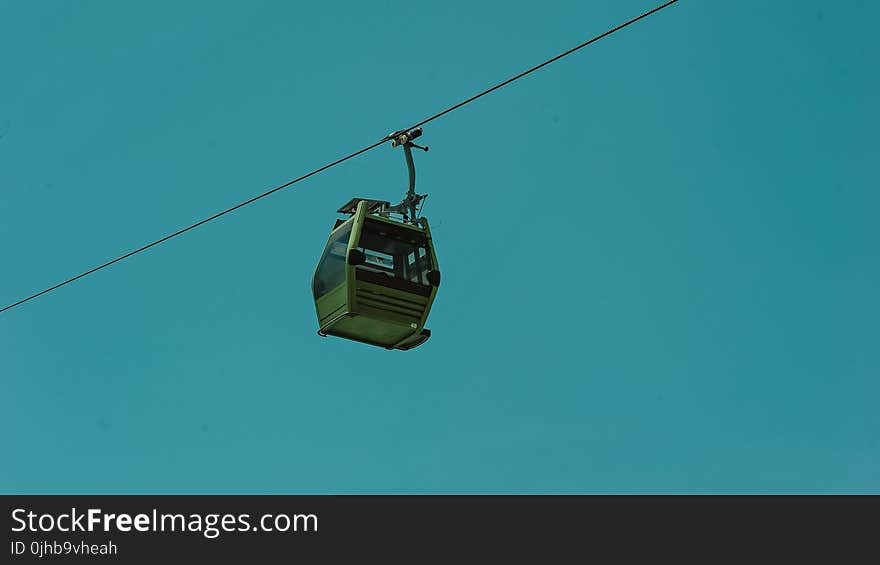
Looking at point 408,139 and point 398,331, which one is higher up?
point 408,139

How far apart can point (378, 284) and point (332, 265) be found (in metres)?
0.87

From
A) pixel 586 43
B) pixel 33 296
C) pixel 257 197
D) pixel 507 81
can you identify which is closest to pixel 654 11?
pixel 586 43

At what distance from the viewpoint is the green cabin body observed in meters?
16.2

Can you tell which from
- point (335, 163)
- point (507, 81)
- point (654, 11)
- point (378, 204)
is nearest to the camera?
point (654, 11)

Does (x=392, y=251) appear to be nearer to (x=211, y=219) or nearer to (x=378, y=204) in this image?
(x=378, y=204)

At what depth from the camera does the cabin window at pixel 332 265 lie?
16562 millimetres

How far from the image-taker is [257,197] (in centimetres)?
1532

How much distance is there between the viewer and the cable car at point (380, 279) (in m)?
16.2

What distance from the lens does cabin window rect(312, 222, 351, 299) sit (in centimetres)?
1656

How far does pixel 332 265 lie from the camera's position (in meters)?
16.9

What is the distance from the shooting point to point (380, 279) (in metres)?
16.3

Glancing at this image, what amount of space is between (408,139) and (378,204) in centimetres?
180

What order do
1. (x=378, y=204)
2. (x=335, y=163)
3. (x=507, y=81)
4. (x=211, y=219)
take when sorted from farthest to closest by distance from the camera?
(x=378, y=204)
(x=211, y=219)
(x=335, y=163)
(x=507, y=81)

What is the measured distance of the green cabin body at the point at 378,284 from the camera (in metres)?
16.2
